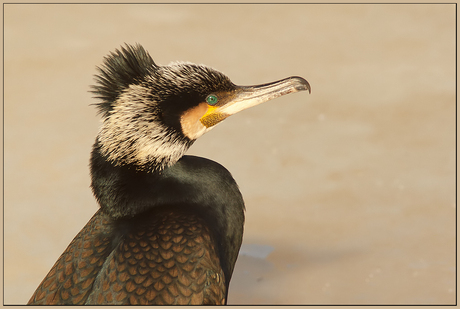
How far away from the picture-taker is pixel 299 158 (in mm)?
6230

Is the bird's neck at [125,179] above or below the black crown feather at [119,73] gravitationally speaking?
below

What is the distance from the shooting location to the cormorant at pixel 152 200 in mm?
3461

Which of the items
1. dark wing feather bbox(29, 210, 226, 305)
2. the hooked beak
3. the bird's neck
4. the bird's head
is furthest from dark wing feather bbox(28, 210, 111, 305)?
the hooked beak

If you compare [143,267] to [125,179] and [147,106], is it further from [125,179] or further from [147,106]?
[147,106]

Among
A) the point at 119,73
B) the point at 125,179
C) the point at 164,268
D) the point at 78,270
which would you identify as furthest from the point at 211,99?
the point at 78,270

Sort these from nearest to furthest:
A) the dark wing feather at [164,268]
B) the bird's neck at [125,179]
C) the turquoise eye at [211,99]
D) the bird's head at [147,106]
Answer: the dark wing feather at [164,268]
the bird's head at [147,106]
the bird's neck at [125,179]
the turquoise eye at [211,99]

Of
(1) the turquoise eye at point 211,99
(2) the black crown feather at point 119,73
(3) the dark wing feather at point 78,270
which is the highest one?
(2) the black crown feather at point 119,73

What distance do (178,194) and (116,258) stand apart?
1.76 ft

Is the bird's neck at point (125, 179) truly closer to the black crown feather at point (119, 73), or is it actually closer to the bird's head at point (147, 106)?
the bird's head at point (147, 106)

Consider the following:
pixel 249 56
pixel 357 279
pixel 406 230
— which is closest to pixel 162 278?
pixel 357 279

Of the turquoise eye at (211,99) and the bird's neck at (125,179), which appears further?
the turquoise eye at (211,99)

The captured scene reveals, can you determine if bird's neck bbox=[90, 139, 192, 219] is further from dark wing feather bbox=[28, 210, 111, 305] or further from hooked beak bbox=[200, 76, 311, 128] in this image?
hooked beak bbox=[200, 76, 311, 128]

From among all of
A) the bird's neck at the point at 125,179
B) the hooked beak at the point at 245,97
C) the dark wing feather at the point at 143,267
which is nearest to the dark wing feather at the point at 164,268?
the dark wing feather at the point at 143,267

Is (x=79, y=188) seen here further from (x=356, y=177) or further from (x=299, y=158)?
(x=356, y=177)
